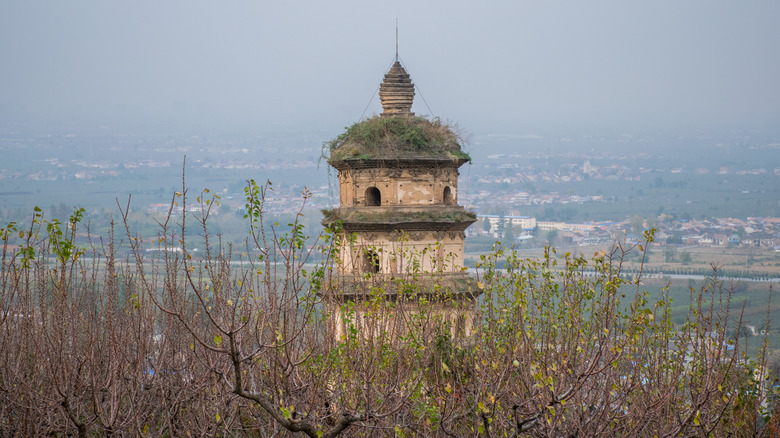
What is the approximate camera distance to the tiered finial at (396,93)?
85.6 ft

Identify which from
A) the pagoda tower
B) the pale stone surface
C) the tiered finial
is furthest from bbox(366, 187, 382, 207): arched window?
the tiered finial

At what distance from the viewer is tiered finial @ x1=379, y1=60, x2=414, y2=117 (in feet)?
85.6

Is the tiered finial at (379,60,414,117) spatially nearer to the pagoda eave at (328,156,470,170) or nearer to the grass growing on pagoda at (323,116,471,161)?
the grass growing on pagoda at (323,116,471,161)

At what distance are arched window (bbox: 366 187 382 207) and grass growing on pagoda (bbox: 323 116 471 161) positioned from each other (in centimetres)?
93

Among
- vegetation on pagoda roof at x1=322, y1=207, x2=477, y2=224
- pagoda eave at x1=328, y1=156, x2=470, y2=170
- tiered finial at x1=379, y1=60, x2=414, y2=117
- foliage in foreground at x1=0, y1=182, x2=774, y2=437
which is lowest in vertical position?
foliage in foreground at x1=0, y1=182, x2=774, y2=437

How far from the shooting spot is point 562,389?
12.9 metres

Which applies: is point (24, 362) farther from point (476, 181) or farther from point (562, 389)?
point (476, 181)

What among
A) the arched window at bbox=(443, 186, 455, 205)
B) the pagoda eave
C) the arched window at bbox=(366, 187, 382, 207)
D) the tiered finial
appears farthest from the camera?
the tiered finial

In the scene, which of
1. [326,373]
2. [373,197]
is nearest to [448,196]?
[373,197]

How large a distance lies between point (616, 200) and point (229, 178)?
42.4 m

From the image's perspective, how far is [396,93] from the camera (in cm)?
2609

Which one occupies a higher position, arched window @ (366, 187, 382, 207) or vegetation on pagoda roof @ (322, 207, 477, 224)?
arched window @ (366, 187, 382, 207)

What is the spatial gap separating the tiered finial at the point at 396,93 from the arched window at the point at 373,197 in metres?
2.37

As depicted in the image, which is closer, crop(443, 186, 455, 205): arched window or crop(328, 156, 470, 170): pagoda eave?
crop(328, 156, 470, 170): pagoda eave
